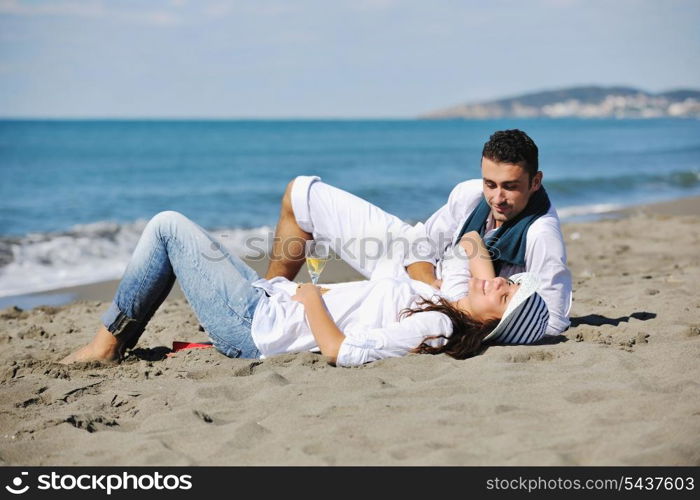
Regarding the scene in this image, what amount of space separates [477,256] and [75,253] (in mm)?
7418

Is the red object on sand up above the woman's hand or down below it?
below

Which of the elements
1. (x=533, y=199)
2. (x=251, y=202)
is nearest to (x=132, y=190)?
(x=251, y=202)

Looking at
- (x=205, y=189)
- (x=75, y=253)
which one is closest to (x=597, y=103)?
(x=205, y=189)

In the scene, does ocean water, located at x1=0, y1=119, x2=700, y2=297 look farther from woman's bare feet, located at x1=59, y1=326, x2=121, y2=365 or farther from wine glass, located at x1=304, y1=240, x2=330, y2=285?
wine glass, located at x1=304, y1=240, x2=330, y2=285

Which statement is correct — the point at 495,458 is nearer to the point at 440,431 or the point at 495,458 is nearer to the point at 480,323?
the point at 440,431

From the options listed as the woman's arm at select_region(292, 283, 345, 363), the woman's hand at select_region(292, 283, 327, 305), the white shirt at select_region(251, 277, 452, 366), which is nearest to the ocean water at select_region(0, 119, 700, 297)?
the white shirt at select_region(251, 277, 452, 366)

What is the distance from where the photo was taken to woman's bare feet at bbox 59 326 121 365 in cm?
484

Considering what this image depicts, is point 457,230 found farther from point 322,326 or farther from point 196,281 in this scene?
point 196,281

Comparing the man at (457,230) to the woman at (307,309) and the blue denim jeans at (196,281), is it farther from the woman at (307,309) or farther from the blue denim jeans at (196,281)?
the blue denim jeans at (196,281)

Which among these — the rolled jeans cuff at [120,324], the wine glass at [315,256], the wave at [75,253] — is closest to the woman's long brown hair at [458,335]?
the wine glass at [315,256]

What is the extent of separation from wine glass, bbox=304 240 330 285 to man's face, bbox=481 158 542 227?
1.43 m

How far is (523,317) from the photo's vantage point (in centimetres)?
445

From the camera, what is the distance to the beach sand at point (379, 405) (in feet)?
10.7

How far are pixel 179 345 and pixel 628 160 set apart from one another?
27873 millimetres
